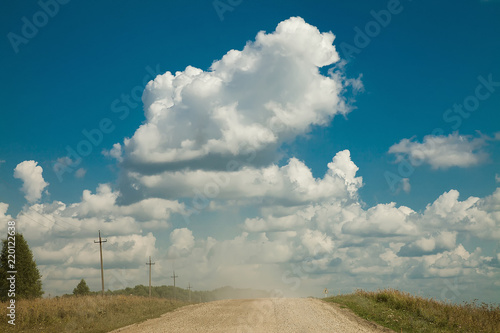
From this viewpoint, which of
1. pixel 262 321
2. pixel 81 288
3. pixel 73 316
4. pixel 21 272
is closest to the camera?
pixel 262 321

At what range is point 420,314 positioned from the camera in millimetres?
23094

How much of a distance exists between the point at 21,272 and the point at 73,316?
3910cm

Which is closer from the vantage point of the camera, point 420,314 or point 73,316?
point 420,314

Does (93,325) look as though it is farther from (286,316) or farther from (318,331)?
(318,331)

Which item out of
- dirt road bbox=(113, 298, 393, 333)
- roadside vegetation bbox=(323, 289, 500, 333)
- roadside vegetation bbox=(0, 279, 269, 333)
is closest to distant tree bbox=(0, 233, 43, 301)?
roadside vegetation bbox=(0, 279, 269, 333)

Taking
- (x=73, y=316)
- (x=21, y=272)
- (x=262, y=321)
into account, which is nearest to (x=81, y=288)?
(x=21, y=272)

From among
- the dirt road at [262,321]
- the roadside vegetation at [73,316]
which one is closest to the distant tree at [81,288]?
the roadside vegetation at [73,316]

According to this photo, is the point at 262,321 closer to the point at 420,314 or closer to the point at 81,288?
the point at 420,314

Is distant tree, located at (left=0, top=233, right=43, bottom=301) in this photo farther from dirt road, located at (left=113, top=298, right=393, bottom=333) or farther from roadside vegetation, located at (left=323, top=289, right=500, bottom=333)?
roadside vegetation, located at (left=323, top=289, right=500, bottom=333)

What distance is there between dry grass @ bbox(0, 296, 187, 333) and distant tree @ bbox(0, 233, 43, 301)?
29730 mm

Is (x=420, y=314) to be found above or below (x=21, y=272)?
below

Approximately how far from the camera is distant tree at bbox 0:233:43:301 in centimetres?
5603

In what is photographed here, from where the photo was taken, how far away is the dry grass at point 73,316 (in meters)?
23.5

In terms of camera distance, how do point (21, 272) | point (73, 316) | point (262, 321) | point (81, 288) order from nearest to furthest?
point (262, 321), point (73, 316), point (21, 272), point (81, 288)
